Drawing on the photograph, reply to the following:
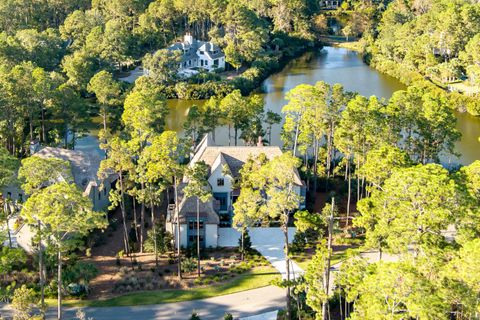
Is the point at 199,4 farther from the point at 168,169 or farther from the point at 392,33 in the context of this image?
the point at 168,169

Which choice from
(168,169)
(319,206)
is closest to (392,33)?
(319,206)

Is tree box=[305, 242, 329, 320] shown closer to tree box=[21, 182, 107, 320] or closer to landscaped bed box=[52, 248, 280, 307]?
landscaped bed box=[52, 248, 280, 307]

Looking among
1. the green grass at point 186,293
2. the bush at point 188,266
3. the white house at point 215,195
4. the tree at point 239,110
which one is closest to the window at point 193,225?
the white house at point 215,195

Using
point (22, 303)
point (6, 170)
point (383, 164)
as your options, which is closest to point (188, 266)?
point (22, 303)

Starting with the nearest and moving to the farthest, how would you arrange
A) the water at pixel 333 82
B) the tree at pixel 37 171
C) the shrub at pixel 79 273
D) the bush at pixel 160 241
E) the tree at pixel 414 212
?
1. the tree at pixel 414 212
2. the tree at pixel 37 171
3. the shrub at pixel 79 273
4. the bush at pixel 160 241
5. the water at pixel 333 82

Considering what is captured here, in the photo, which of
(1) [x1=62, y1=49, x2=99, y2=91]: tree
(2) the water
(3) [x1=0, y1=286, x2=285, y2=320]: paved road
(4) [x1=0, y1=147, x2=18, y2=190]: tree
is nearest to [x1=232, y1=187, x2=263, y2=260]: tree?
(3) [x1=0, y1=286, x2=285, y2=320]: paved road

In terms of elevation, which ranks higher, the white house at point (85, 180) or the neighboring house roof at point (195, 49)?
the neighboring house roof at point (195, 49)

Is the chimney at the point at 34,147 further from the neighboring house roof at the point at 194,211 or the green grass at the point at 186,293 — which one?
the green grass at the point at 186,293
